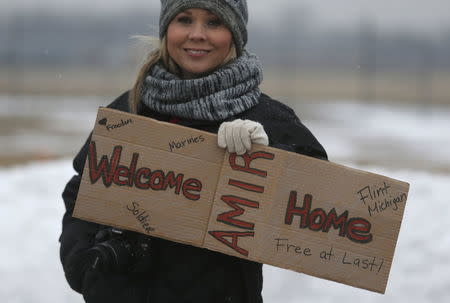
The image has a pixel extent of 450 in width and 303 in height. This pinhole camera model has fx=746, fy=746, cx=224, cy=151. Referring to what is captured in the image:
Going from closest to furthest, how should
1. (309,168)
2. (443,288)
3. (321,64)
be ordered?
(309,168) → (443,288) → (321,64)

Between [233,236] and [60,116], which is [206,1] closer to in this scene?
[233,236]

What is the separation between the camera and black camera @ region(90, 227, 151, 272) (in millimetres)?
2502

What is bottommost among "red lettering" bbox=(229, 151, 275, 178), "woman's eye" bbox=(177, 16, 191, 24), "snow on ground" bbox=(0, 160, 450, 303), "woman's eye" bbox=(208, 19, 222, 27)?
"snow on ground" bbox=(0, 160, 450, 303)

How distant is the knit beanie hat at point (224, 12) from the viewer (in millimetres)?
2609

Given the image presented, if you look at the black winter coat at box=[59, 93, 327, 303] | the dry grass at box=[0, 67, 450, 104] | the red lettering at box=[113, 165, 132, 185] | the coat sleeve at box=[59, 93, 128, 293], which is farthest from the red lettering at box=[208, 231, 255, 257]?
the dry grass at box=[0, 67, 450, 104]

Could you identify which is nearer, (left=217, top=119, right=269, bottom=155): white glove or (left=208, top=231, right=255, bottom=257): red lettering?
(left=217, top=119, right=269, bottom=155): white glove

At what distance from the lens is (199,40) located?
2.63m

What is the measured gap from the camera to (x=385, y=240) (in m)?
2.53

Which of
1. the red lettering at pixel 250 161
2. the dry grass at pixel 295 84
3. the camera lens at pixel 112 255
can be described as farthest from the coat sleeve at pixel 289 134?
the dry grass at pixel 295 84

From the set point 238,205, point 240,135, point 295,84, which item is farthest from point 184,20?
point 295,84

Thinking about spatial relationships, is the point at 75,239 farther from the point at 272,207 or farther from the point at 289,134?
the point at 289,134

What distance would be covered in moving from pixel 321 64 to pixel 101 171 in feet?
225

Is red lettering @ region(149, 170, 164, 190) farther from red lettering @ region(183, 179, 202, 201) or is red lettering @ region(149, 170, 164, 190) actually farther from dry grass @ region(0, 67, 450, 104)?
dry grass @ region(0, 67, 450, 104)

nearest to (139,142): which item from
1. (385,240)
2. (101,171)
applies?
(101,171)
